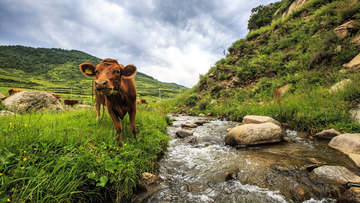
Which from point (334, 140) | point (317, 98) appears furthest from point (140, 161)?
point (317, 98)

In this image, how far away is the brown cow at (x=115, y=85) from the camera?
117 inches

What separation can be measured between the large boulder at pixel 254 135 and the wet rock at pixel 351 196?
2.75 m

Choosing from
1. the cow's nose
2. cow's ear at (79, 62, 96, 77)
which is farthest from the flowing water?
cow's ear at (79, 62, 96, 77)

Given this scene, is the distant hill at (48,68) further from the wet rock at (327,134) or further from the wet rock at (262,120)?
the wet rock at (327,134)

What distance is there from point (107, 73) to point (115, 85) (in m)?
0.32

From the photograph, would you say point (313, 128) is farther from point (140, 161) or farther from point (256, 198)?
point (140, 161)

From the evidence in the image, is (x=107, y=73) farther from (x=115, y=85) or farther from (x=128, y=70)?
(x=128, y=70)

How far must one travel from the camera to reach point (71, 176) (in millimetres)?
2039

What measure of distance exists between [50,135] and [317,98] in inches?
391

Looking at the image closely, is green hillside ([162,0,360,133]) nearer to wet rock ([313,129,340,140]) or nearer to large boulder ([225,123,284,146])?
wet rock ([313,129,340,140])

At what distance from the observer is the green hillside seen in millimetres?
5922

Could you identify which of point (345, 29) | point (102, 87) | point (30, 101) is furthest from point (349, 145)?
point (30, 101)

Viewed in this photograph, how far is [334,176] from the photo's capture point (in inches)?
103

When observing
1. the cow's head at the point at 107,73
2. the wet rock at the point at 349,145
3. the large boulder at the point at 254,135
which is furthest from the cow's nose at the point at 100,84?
the wet rock at the point at 349,145
